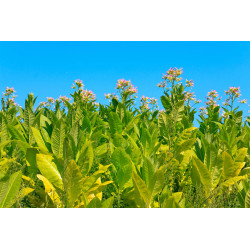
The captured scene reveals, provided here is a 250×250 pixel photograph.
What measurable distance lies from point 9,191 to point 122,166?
2.89 ft

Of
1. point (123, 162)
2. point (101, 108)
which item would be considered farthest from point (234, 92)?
point (123, 162)

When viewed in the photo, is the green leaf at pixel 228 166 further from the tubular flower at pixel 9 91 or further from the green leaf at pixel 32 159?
the tubular flower at pixel 9 91

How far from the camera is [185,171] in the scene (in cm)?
310

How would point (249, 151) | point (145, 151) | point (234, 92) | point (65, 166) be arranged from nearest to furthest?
point (65, 166) < point (145, 151) < point (249, 151) < point (234, 92)

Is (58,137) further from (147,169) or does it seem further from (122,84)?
(122,84)

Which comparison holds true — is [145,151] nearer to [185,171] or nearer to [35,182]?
[185,171]

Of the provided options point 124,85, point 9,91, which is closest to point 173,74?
point 124,85

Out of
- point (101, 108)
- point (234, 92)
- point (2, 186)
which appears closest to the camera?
point (2, 186)

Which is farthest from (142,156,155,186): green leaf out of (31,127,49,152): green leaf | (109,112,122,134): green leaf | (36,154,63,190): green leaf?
(109,112,122,134): green leaf

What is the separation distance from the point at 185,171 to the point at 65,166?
4.94 ft

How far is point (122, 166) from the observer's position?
7.82 ft

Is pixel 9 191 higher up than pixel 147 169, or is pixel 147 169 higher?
pixel 147 169

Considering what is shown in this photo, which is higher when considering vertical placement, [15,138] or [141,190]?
[15,138]

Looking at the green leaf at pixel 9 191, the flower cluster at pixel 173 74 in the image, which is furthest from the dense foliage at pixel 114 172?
the flower cluster at pixel 173 74
